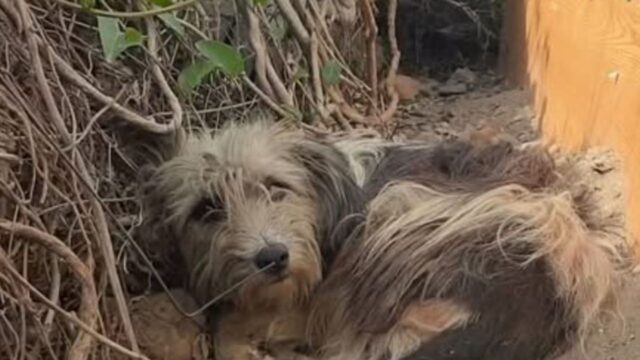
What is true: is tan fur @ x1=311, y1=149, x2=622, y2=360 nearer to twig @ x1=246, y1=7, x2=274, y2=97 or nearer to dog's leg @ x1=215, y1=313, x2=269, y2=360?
dog's leg @ x1=215, y1=313, x2=269, y2=360

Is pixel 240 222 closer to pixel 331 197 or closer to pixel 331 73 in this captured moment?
pixel 331 197

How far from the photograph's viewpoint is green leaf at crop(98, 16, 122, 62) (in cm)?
362

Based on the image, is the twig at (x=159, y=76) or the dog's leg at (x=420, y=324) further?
the twig at (x=159, y=76)

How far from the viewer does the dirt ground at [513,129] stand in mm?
3945

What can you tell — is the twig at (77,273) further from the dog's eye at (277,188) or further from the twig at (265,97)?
the twig at (265,97)

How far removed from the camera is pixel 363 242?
13.4 feet

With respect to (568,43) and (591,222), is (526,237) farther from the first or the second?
(568,43)

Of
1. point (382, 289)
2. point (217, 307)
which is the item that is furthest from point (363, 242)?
point (217, 307)

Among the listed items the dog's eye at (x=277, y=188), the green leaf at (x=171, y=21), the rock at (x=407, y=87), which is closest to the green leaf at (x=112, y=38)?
the green leaf at (x=171, y=21)

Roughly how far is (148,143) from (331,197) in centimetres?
52

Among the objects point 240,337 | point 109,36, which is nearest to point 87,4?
point 109,36

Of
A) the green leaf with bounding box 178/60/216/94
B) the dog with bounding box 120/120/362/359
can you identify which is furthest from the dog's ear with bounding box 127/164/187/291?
the green leaf with bounding box 178/60/216/94

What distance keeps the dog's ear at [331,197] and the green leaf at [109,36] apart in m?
0.71

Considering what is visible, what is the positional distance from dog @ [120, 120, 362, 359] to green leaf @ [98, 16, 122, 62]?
509 millimetres
